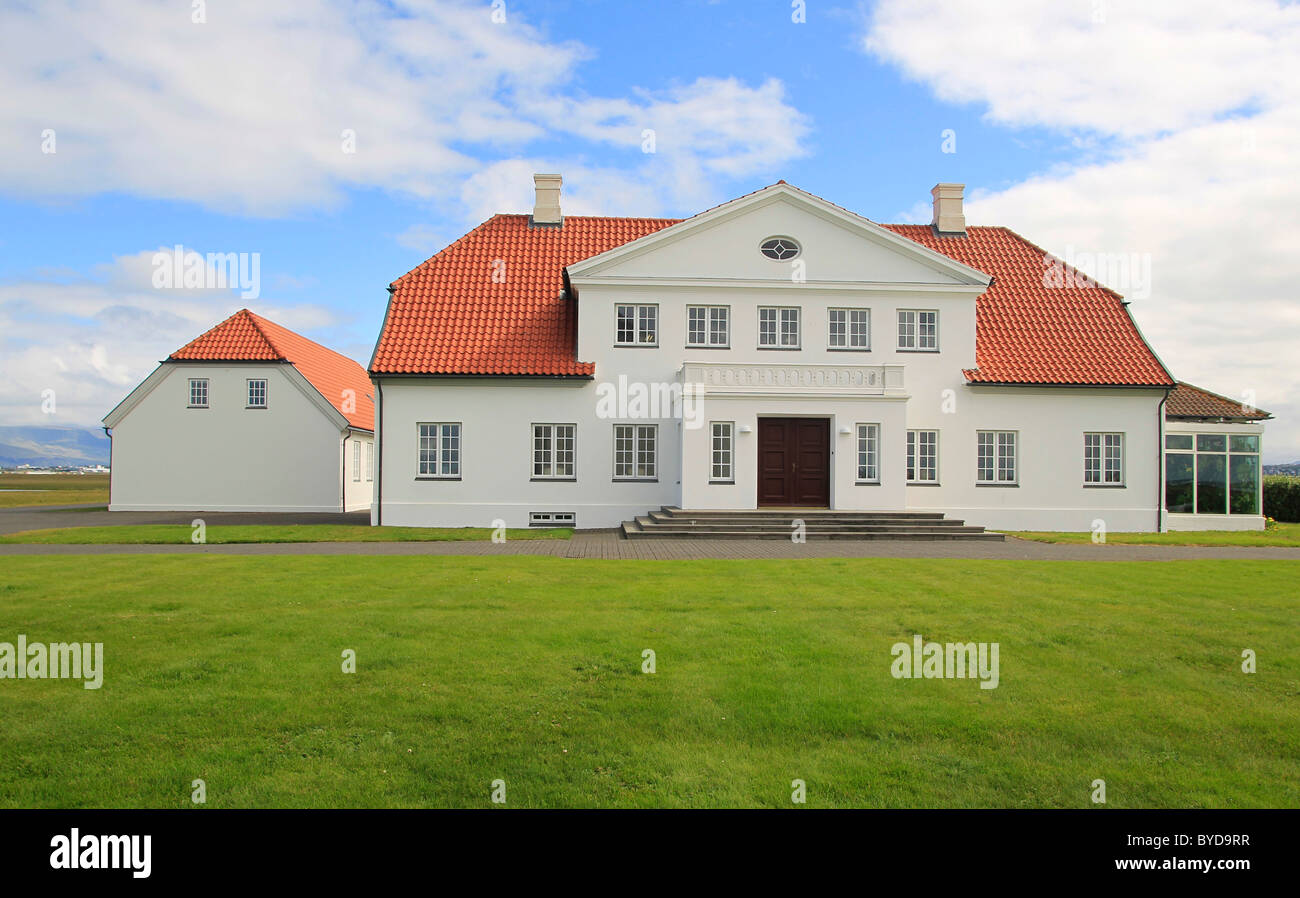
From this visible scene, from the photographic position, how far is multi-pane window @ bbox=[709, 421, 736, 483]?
23.1 m

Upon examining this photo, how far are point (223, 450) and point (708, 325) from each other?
19.2 metres

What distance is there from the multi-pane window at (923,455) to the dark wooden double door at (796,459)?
121 inches

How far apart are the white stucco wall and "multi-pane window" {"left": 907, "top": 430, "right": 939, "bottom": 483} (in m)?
20.5

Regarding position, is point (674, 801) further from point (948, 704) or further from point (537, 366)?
point (537, 366)

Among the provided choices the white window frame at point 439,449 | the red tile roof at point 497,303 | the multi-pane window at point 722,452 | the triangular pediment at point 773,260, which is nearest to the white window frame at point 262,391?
the red tile roof at point 497,303

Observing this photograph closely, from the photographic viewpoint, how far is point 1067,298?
2784cm

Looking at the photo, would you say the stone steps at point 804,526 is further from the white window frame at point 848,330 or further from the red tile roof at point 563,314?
the white window frame at point 848,330

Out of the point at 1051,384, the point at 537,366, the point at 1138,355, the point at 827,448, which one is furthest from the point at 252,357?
the point at 1138,355

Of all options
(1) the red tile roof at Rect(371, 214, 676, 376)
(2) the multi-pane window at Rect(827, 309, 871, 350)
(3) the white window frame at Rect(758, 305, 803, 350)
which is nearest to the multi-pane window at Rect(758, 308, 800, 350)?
(3) the white window frame at Rect(758, 305, 803, 350)

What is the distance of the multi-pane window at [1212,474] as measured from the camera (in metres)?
26.1

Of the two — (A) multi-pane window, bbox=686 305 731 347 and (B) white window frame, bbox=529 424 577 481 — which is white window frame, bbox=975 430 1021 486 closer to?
(A) multi-pane window, bbox=686 305 731 347

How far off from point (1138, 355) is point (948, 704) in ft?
77.4

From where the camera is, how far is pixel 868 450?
2350 centimetres
